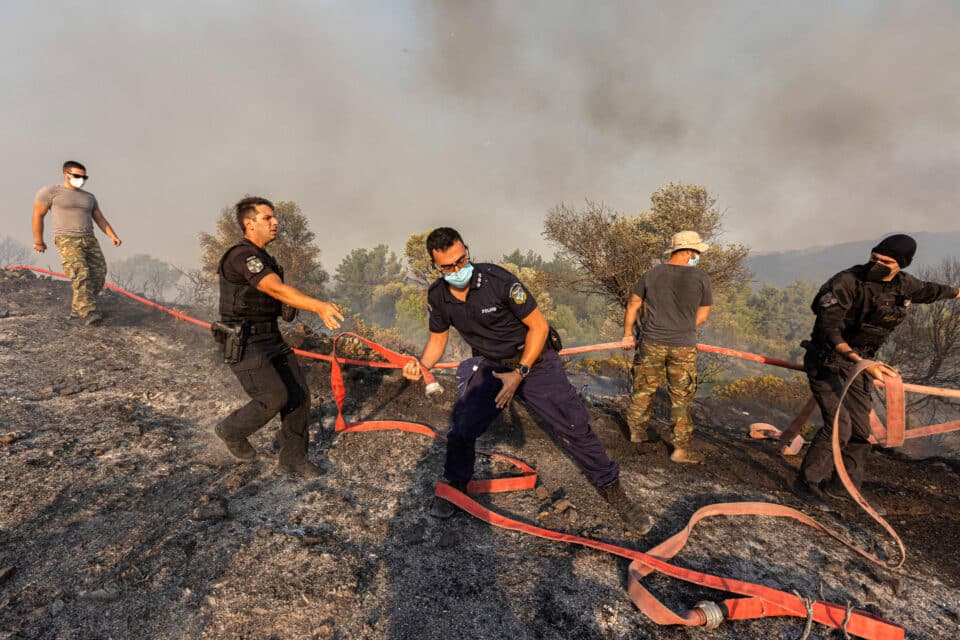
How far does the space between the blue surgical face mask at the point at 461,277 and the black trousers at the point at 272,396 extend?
1807 mm

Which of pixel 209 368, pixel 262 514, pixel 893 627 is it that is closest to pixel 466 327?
pixel 262 514

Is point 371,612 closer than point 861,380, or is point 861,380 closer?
point 371,612

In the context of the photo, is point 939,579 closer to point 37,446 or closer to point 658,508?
→ point 658,508

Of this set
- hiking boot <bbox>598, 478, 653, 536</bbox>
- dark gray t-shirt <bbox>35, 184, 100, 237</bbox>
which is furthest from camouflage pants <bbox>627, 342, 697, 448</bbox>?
dark gray t-shirt <bbox>35, 184, 100, 237</bbox>

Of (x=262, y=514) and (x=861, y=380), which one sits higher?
(x=861, y=380)

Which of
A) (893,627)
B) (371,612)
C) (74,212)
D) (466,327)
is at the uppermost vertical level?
(74,212)

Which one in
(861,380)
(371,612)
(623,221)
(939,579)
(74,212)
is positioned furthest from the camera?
(623,221)

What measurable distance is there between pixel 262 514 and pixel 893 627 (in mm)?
4257

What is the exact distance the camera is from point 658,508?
363cm

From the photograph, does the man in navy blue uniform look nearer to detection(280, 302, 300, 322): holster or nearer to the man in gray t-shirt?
detection(280, 302, 300, 322): holster

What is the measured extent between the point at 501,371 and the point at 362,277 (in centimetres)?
5177

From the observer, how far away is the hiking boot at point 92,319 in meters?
7.50

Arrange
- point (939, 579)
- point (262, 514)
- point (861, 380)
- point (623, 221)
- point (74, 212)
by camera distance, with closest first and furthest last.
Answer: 1. point (939, 579)
2. point (262, 514)
3. point (861, 380)
4. point (74, 212)
5. point (623, 221)

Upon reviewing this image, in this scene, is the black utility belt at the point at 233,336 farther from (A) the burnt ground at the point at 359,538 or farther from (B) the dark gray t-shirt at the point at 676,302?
(B) the dark gray t-shirt at the point at 676,302
